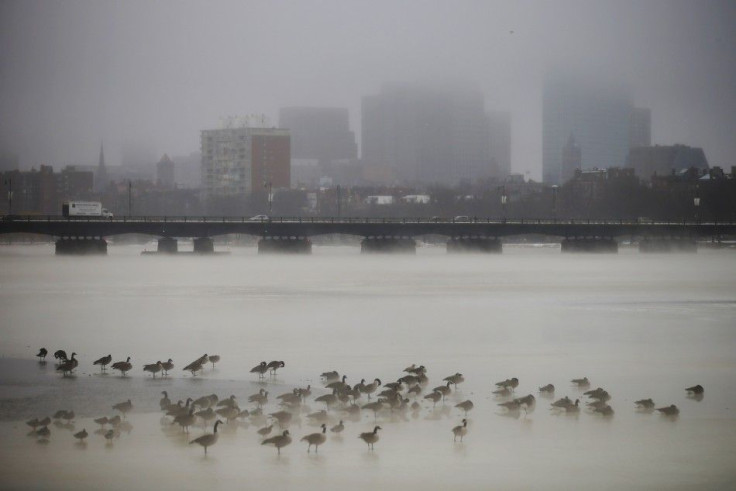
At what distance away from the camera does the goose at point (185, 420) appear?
21.5 m

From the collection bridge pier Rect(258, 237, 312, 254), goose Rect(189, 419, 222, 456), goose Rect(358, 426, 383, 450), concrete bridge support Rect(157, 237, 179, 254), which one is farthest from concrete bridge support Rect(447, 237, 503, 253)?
goose Rect(189, 419, 222, 456)

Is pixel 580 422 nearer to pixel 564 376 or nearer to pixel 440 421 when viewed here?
pixel 440 421

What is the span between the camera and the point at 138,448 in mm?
20484

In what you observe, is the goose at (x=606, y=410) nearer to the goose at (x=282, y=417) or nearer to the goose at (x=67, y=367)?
the goose at (x=282, y=417)

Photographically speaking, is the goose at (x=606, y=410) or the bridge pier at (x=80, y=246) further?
the bridge pier at (x=80, y=246)

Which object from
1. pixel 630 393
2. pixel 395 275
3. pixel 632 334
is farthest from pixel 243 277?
pixel 630 393

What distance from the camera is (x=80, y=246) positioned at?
12862cm

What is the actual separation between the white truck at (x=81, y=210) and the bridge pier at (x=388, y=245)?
3358 cm

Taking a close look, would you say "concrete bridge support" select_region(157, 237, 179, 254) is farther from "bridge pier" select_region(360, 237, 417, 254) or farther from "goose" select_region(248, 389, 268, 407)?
"goose" select_region(248, 389, 268, 407)

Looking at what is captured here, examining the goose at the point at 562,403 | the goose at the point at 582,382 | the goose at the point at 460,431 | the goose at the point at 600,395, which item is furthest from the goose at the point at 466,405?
the goose at the point at 582,382

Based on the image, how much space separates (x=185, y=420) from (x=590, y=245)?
122384mm

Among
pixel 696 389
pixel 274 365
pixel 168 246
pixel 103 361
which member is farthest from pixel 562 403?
pixel 168 246

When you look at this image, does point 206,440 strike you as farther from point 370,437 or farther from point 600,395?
point 600,395

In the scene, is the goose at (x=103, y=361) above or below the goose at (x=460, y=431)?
above
